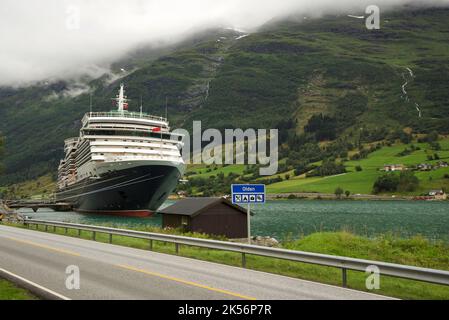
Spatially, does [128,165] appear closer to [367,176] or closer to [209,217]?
[209,217]

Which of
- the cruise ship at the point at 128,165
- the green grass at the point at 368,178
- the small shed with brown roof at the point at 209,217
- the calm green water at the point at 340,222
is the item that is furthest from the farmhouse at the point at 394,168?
the small shed with brown roof at the point at 209,217

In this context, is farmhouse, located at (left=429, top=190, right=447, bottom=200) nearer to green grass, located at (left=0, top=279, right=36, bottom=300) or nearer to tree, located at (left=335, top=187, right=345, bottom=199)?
tree, located at (left=335, top=187, right=345, bottom=199)

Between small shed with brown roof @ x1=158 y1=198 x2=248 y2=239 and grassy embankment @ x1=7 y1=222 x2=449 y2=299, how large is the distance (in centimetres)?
751

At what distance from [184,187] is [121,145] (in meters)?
102

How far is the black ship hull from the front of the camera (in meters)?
64.4

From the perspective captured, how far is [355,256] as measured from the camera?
23000 millimetres

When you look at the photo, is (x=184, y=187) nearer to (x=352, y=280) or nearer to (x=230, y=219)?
(x=230, y=219)

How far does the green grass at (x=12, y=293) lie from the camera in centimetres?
1008

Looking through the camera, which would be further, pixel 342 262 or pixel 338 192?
pixel 338 192

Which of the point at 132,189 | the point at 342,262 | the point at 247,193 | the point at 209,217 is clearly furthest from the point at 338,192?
the point at 342,262

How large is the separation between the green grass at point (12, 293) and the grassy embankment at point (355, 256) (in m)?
7.61

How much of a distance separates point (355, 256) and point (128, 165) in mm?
45419
